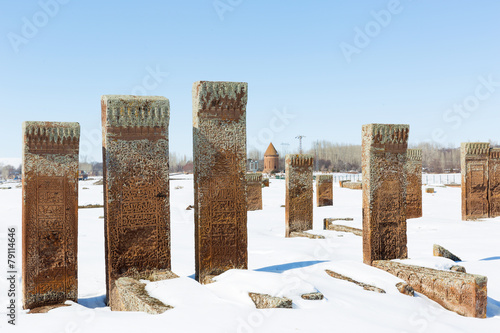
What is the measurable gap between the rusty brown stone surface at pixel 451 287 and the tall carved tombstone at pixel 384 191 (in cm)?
66

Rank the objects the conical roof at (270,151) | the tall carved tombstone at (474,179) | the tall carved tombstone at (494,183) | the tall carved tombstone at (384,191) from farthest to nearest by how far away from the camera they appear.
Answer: the conical roof at (270,151) → the tall carved tombstone at (494,183) → the tall carved tombstone at (474,179) → the tall carved tombstone at (384,191)

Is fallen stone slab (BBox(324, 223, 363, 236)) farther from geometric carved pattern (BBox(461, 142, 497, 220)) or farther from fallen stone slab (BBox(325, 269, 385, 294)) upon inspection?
fallen stone slab (BBox(325, 269, 385, 294))

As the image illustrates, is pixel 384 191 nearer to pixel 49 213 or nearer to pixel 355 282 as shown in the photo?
pixel 355 282

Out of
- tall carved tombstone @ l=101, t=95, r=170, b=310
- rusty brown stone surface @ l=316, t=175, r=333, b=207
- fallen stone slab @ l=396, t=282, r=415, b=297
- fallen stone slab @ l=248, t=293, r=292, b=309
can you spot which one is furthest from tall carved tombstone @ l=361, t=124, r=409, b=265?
rusty brown stone surface @ l=316, t=175, r=333, b=207

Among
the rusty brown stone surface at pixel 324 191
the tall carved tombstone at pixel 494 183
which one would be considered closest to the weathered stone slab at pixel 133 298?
the tall carved tombstone at pixel 494 183

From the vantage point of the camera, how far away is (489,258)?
7.02 metres

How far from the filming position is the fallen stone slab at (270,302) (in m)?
4.00

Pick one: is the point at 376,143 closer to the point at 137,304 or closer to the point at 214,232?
the point at 214,232

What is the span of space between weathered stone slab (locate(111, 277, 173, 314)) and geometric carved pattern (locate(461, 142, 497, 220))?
9.78 metres

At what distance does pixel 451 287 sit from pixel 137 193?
3.84m

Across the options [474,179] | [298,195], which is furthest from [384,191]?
[474,179]

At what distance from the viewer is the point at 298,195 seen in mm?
10320

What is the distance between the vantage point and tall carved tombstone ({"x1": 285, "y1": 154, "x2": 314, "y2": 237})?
10102mm

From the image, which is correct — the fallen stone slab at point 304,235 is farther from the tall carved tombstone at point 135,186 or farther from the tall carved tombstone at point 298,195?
the tall carved tombstone at point 135,186
